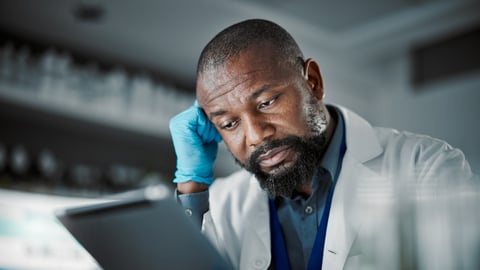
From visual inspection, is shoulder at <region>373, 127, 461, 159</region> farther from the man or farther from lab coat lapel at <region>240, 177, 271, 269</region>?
lab coat lapel at <region>240, 177, 271, 269</region>

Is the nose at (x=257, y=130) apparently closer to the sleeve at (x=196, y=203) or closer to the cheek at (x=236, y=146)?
the cheek at (x=236, y=146)

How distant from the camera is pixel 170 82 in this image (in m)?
3.52

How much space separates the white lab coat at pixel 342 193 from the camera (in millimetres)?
1163

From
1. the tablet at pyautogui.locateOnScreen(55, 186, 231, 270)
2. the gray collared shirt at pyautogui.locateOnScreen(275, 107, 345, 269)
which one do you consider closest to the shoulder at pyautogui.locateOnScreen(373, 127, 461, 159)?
the gray collared shirt at pyautogui.locateOnScreen(275, 107, 345, 269)

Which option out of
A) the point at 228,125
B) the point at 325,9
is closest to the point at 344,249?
the point at 228,125

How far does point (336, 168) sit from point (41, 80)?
1829 millimetres

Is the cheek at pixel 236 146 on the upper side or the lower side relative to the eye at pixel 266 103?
lower

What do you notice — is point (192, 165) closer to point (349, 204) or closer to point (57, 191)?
point (349, 204)

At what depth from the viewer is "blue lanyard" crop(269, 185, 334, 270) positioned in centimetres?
122

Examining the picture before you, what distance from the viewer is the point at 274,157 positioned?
1.27 m

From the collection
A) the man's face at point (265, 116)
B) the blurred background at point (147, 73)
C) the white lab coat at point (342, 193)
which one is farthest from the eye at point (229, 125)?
the blurred background at point (147, 73)

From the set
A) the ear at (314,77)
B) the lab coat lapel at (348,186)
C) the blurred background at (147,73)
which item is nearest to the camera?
the lab coat lapel at (348,186)

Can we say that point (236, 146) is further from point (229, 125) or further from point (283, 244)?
point (283, 244)

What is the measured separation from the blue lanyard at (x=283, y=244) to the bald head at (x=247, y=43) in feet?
1.14
